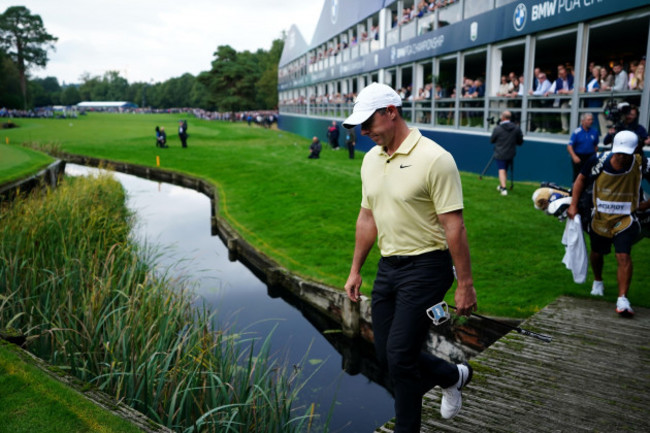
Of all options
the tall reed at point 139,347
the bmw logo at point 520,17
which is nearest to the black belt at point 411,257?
the tall reed at point 139,347

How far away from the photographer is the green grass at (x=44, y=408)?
351cm

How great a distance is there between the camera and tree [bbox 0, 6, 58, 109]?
300ft

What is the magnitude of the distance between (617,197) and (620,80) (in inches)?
299

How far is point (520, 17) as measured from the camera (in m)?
15.1

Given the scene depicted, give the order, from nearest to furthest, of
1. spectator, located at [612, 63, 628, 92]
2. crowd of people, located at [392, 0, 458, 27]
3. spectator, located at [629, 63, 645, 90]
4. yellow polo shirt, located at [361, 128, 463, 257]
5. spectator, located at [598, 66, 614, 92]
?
yellow polo shirt, located at [361, 128, 463, 257], spectator, located at [629, 63, 645, 90], spectator, located at [612, 63, 628, 92], spectator, located at [598, 66, 614, 92], crowd of people, located at [392, 0, 458, 27]

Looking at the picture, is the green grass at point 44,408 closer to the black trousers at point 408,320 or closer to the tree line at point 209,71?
the black trousers at point 408,320

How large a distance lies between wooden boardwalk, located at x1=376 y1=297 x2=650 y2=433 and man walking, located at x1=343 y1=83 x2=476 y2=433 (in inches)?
33.5

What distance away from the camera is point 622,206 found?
5.67 metres

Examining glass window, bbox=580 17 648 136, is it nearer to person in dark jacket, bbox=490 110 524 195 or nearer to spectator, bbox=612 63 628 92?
spectator, bbox=612 63 628 92

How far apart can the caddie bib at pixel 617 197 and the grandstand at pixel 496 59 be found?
566cm

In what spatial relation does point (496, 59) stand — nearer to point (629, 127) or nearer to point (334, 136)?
point (629, 127)

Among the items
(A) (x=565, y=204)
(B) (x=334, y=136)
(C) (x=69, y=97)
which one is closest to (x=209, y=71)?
(B) (x=334, y=136)

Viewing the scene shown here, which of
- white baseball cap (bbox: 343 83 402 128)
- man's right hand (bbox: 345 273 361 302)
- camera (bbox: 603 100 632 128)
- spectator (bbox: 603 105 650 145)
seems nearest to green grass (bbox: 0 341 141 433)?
man's right hand (bbox: 345 273 361 302)

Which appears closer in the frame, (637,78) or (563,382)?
(563,382)
